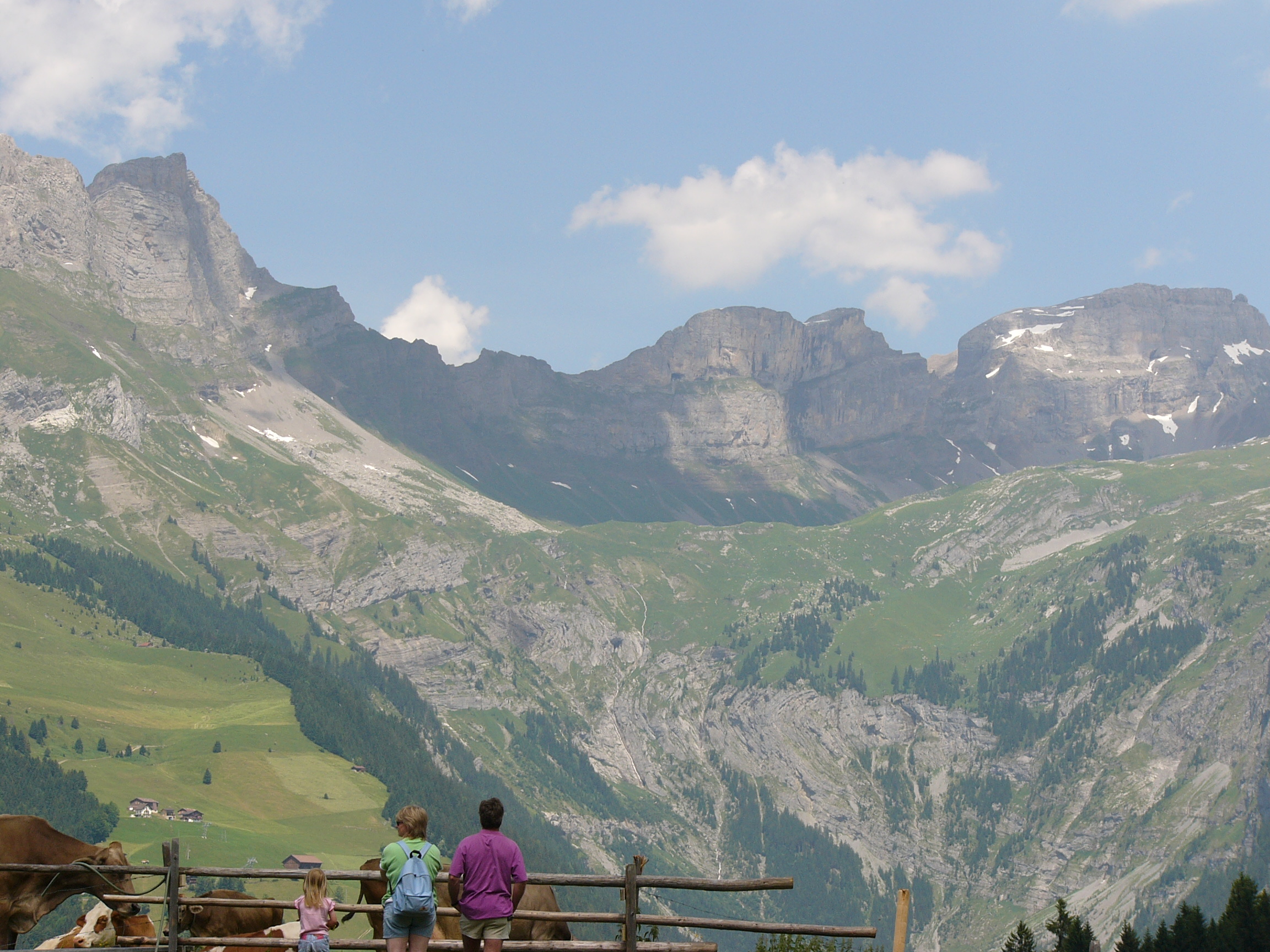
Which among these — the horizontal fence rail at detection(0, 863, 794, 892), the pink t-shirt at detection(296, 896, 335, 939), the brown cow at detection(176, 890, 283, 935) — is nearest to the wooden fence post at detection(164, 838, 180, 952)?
the horizontal fence rail at detection(0, 863, 794, 892)

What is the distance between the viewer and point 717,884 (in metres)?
26.3

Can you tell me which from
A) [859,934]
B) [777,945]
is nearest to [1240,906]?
[777,945]

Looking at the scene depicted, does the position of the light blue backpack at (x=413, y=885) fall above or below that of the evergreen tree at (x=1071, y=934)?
above

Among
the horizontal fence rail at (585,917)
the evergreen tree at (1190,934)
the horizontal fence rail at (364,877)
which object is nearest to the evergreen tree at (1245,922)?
the evergreen tree at (1190,934)

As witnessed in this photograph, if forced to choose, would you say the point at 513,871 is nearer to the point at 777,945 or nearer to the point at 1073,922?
the point at 777,945

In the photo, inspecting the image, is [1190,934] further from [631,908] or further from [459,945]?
[459,945]

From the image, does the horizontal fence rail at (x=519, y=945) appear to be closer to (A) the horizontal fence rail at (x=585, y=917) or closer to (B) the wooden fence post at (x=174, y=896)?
(B) the wooden fence post at (x=174, y=896)

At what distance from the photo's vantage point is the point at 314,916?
23.5 metres

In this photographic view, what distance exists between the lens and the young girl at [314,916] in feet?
76.6

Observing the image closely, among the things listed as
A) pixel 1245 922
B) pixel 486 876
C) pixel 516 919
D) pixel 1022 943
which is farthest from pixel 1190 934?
pixel 486 876

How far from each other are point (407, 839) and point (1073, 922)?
134 metres

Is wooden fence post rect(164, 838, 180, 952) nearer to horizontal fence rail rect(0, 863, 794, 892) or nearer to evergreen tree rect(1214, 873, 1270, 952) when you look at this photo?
horizontal fence rail rect(0, 863, 794, 892)

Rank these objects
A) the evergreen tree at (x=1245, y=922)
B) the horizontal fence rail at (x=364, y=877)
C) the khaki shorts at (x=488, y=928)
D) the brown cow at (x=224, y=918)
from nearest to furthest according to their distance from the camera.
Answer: the khaki shorts at (x=488, y=928) < the horizontal fence rail at (x=364, y=877) < the brown cow at (x=224, y=918) < the evergreen tree at (x=1245, y=922)

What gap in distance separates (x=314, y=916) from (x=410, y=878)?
2318mm
